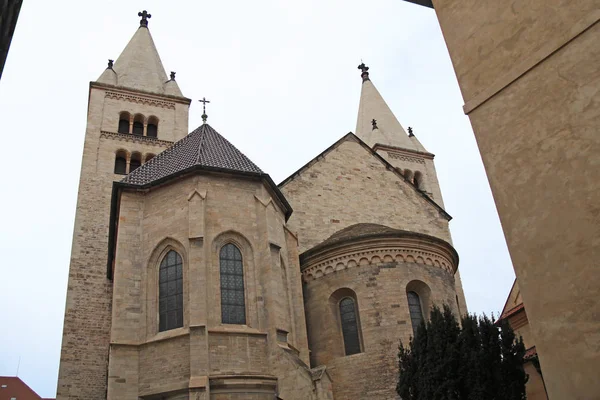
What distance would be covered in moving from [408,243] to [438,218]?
7.66m

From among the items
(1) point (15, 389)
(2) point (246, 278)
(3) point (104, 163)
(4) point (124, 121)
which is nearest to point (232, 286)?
(2) point (246, 278)

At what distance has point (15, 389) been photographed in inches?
1911

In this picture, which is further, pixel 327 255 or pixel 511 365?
pixel 327 255

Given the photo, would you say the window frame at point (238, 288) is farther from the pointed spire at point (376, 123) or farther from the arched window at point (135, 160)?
the pointed spire at point (376, 123)

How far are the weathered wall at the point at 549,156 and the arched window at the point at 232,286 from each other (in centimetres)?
1008

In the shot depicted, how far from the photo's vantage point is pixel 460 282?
28.6m

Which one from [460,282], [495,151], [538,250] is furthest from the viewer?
[460,282]

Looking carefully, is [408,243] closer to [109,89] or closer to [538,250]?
[538,250]

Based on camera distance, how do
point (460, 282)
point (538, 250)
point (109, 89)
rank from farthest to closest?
point (109, 89), point (460, 282), point (538, 250)

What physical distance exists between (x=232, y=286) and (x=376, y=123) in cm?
2670

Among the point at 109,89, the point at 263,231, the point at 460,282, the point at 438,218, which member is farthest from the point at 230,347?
the point at 109,89

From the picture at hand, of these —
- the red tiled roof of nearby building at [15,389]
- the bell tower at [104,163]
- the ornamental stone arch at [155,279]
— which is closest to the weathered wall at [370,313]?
the ornamental stone arch at [155,279]

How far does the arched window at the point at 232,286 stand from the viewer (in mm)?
15867

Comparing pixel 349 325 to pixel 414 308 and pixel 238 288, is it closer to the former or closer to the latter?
pixel 414 308
